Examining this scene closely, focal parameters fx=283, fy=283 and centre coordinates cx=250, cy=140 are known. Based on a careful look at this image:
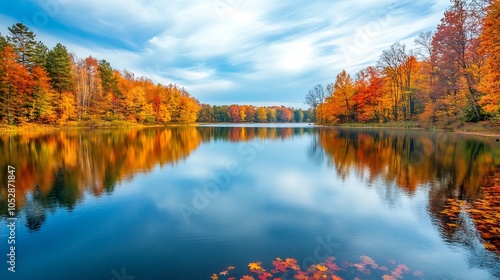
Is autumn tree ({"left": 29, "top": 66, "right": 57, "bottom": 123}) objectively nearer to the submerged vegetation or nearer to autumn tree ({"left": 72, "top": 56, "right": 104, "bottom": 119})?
autumn tree ({"left": 72, "top": 56, "right": 104, "bottom": 119})

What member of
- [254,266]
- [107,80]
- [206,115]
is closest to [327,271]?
[254,266]

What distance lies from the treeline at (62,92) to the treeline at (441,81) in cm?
4911

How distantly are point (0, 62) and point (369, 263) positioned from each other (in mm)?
53169

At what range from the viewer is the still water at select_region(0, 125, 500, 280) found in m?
5.30

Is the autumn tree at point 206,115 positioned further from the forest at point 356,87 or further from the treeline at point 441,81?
the treeline at point 441,81

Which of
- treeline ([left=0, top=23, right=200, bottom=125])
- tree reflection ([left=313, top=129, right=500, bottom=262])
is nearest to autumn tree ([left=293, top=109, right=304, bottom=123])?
treeline ([left=0, top=23, right=200, bottom=125])

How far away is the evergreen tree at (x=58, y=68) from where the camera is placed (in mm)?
53781

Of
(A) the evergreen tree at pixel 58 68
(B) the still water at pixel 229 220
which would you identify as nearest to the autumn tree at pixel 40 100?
(A) the evergreen tree at pixel 58 68

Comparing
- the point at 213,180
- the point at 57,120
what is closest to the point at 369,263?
the point at 213,180

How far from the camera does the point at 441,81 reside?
41688 mm

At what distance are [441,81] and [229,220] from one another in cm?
4589

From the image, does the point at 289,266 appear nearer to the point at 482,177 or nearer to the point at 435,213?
the point at 435,213

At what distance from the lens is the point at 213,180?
501 inches

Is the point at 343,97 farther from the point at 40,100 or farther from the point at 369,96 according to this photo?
the point at 40,100
